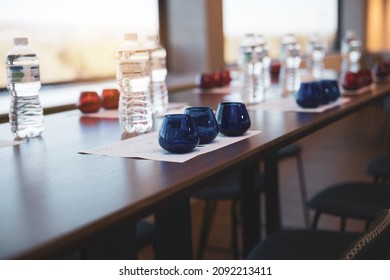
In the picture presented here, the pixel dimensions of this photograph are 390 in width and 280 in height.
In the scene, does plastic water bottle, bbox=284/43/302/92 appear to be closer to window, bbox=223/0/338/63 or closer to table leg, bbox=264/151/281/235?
table leg, bbox=264/151/281/235

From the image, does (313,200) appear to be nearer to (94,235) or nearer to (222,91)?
(222,91)

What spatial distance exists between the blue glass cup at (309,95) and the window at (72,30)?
4.59 feet

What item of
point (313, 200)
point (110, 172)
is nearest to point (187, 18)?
point (313, 200)

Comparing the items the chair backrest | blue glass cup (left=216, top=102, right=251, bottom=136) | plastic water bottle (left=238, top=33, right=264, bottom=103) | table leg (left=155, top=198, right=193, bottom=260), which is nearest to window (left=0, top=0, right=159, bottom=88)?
plastic water bottle (left=238, top=33, right=264, bottom=103)

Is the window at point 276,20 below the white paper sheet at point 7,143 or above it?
above

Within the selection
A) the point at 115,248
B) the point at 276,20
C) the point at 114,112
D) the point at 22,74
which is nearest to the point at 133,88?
the point at 114,112

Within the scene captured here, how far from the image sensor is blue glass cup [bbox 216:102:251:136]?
51.5 inches

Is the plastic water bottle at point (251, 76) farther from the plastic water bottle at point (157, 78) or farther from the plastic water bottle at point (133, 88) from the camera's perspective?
the plastic water bottle at point (133, 88)

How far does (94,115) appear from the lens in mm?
1846

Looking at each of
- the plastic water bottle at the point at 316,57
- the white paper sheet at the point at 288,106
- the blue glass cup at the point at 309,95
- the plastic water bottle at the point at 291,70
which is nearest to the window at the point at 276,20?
the plastic water bottle at the point at 316,57

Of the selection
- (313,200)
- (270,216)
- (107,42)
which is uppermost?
Result: (107,42)

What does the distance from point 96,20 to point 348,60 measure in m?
1.87

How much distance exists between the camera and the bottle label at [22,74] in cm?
156

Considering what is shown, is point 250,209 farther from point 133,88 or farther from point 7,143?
point 7,143
